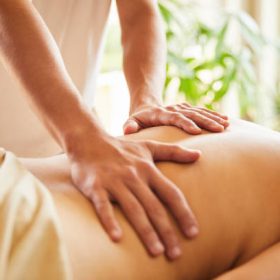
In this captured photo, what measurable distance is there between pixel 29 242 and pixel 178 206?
11.6 inches

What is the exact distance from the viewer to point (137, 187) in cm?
125

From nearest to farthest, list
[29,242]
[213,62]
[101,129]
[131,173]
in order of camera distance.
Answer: [29,242] < [131,173] < [101,129] < [213,62]

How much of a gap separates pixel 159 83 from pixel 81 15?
457mm

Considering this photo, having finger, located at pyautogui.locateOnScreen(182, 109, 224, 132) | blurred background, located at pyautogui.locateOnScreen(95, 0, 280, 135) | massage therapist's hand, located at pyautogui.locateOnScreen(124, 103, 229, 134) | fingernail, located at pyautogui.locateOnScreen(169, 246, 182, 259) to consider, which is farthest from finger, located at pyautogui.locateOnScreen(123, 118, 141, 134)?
blurred background, located at pyautogui.locateOnScreen(95, 0, 280, 135)

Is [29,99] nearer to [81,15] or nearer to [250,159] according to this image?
[250,159]

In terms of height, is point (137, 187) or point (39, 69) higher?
point (39, 69)

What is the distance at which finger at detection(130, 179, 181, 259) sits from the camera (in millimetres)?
1178

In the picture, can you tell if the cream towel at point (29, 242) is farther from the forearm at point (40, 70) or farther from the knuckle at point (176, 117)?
the knuckle at point (176, 117)

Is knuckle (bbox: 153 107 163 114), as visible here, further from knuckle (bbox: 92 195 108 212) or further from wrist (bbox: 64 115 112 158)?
knuckle (bbox: 92 195 108 212)

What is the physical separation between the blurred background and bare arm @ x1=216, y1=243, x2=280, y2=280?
1829 mm

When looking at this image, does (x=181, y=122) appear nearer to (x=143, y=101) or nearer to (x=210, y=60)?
(x=143, y=101)

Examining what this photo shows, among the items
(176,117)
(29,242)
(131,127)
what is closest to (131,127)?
(131,127)

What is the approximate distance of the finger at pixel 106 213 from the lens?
113 centimetres

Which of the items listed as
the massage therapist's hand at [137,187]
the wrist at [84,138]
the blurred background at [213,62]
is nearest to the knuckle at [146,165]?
the massage therapist's hand at [137,187]
